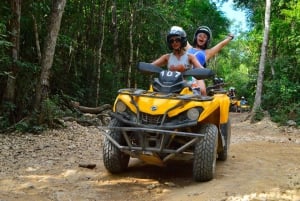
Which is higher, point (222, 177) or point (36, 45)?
point (36, 45)

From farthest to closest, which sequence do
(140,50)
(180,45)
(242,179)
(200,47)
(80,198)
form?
(140,50)
(200,47)
(180,45)
(242,179)
(80,198)

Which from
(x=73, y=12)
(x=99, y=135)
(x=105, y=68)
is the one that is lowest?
(x=99, y=135)

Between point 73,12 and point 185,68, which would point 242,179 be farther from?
point 73,12

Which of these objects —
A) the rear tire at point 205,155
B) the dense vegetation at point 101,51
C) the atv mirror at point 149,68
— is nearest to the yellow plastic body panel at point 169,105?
the rear tire at point 205,155

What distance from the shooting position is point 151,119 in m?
5.22

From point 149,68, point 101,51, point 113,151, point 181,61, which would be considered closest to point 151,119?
point 113,151

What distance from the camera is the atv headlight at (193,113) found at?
5.06m

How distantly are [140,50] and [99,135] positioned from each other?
1259cm

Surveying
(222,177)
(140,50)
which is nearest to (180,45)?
(222,177)

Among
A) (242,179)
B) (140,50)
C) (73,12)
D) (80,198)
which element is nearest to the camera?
(80,198)

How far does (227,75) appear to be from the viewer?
176 ft

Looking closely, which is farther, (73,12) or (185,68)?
(73,12)

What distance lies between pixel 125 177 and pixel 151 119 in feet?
3.31

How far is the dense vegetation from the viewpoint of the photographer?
1010 cm
